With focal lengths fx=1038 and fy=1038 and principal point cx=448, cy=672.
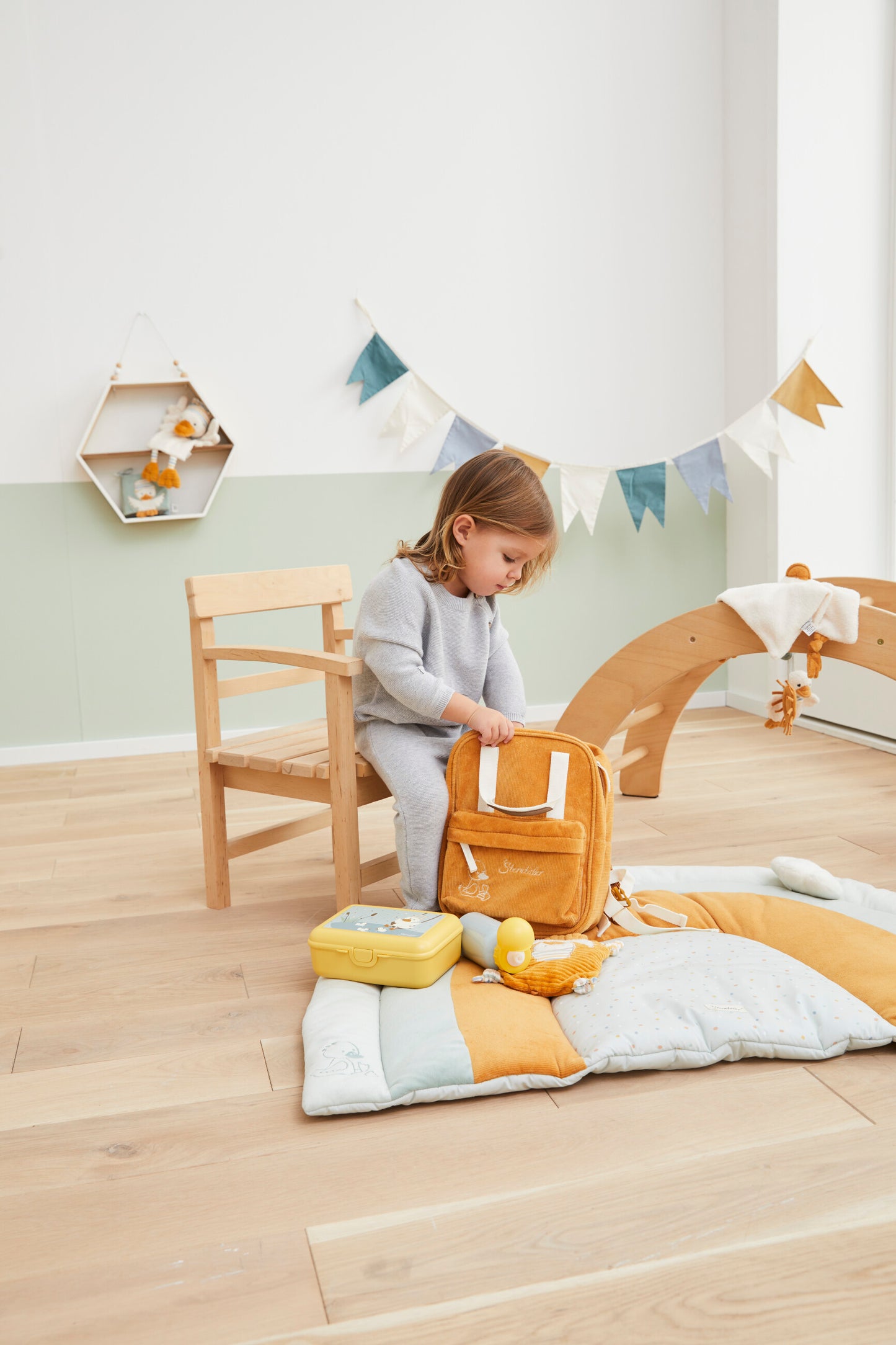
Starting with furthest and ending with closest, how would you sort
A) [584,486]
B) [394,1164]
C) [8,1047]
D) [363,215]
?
[584,486] < [363,215] < [8,1047] < [394,1164]

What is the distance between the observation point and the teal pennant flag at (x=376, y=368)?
10.5 ft

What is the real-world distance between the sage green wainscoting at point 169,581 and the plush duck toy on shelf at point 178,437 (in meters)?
0.17

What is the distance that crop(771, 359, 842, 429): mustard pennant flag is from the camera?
10.6 ft

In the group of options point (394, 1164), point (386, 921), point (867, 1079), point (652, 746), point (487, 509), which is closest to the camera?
point (394, 1164)

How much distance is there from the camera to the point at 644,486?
3.38 meters

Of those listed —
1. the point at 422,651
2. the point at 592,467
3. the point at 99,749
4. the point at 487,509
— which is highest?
the point at 592,467

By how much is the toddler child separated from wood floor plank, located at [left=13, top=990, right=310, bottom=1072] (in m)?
0.32

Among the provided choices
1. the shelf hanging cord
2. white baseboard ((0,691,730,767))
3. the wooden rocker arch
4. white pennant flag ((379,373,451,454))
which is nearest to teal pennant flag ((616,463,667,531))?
white pennant flag ((379,373,451,454))

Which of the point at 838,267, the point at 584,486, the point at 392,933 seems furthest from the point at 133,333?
the point at 392,933

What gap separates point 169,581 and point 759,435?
190cm

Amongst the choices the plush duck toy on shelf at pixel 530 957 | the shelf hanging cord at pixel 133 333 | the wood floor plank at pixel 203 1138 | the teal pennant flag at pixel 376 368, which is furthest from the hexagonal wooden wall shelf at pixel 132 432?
the wood floor plank at pixel 203 1138

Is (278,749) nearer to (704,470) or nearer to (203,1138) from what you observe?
(203,1138)

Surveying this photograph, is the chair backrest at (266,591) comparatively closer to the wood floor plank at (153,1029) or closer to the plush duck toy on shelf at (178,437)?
the wood floor plank at (153,1029)

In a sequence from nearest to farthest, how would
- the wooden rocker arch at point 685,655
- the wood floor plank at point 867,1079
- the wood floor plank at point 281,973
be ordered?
the wood floor plank at point 867,1079
the wood floor plank at point 281,973
the wooden rocker arch at point 685,655
